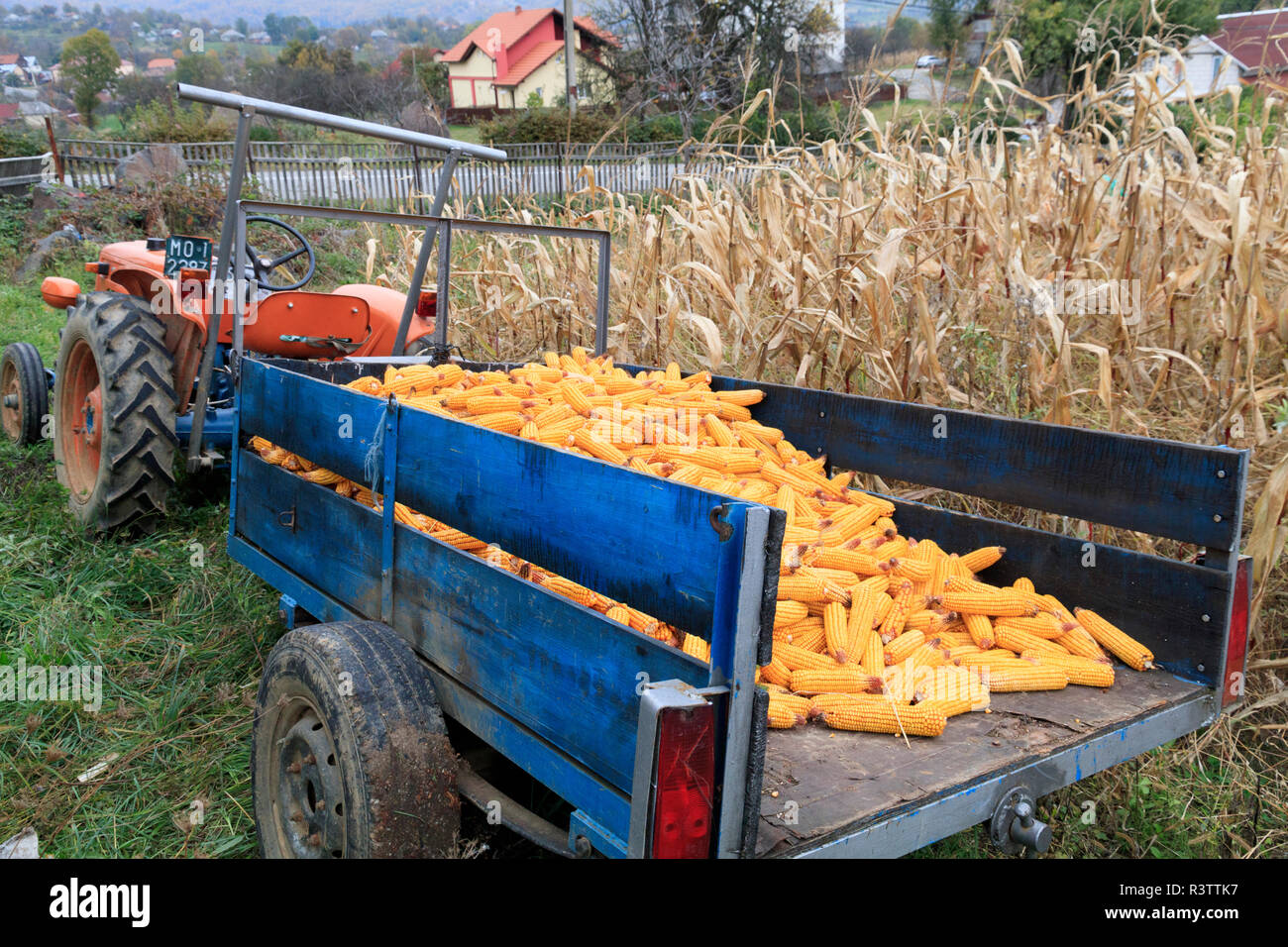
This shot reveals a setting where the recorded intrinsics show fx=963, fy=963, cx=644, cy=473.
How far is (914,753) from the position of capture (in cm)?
209

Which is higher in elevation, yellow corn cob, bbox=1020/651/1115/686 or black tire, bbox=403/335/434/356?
black tire, bbox=403/335/434/356

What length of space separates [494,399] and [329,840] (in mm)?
1583

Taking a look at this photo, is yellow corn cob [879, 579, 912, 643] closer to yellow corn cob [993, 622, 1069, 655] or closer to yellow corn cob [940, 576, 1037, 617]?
yellow corn cob [940, 576, 1037, 617]

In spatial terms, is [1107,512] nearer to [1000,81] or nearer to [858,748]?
[858,748]

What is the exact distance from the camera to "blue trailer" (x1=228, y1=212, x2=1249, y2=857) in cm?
163

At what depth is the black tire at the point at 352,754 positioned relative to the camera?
2.12 m

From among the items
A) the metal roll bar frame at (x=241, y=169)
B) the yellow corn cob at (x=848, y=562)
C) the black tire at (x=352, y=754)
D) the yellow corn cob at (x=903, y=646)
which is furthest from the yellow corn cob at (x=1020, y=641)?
the metal roll bar frame at (x=241, y=169)

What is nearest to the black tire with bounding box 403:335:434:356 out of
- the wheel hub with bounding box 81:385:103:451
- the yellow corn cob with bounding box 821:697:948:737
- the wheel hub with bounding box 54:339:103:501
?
the wheel hub with bounding box 81:385:103:451

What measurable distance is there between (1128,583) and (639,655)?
157cm

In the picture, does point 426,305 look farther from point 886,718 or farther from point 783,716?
point 886,718

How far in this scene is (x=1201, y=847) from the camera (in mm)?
2969

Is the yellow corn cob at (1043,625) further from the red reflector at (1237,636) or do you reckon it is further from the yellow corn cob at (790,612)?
the yellow corn cob at (790,612)

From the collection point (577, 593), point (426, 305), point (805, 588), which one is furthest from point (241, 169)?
point (805, 588)

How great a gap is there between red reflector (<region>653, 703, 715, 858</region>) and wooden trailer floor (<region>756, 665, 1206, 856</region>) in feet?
0.57
